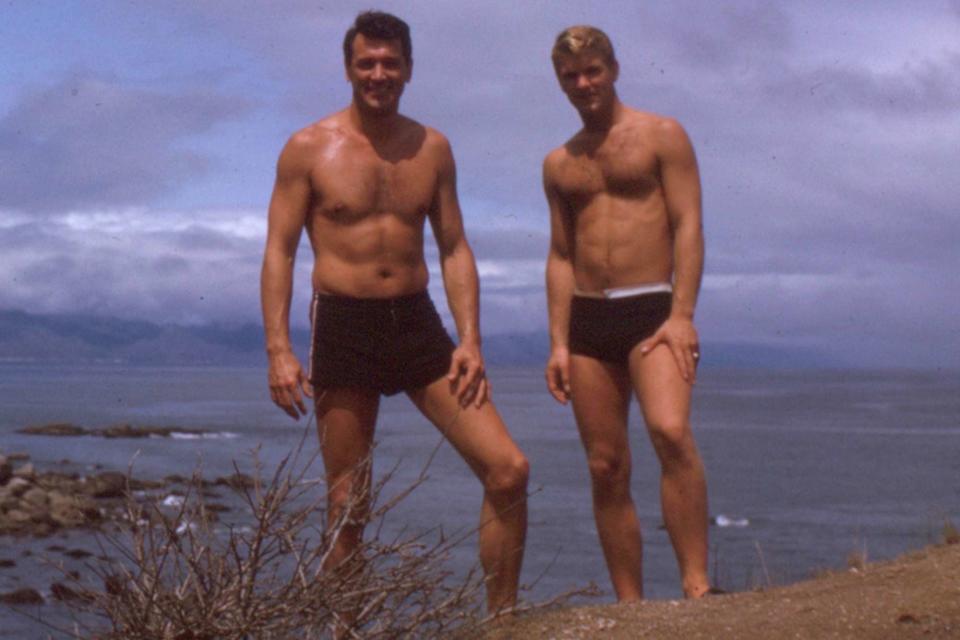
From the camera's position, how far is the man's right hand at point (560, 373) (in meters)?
7.05

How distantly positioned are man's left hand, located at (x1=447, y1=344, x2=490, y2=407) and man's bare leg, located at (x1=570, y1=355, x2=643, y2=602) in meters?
0.65

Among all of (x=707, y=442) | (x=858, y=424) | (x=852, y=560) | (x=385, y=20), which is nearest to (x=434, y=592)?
(x=385, y=20)

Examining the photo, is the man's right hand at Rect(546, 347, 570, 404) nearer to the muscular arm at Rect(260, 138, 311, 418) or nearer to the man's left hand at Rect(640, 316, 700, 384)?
the man's left hand at Rect(640, 316, 700, 384)

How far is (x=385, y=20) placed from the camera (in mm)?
6504

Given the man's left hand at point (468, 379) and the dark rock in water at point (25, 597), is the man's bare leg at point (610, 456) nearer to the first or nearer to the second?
the man's left hand at point (468, 379)

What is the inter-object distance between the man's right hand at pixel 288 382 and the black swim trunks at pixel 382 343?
0.18 metres

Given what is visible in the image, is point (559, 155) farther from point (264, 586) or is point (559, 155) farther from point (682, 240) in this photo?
point (264, 586)

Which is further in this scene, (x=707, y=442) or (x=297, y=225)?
(x=707, y=442)

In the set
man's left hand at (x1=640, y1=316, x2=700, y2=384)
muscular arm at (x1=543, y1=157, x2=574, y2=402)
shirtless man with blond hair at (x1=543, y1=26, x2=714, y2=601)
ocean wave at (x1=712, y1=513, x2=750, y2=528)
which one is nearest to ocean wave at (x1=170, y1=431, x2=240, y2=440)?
ocean wave at (x1=712, y1=513, x2=750, y2=528)

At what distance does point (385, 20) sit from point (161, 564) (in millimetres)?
2690

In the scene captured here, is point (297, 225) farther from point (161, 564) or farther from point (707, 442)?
point (707, 442)

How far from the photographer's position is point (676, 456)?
661cm

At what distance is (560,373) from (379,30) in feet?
6.40

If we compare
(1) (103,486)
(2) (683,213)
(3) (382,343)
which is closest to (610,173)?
(2) (683,213)
